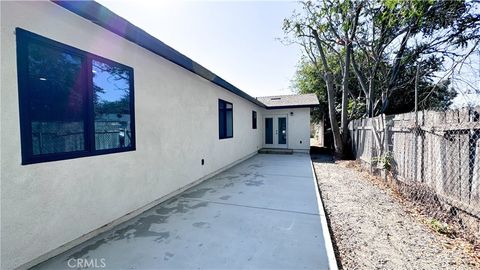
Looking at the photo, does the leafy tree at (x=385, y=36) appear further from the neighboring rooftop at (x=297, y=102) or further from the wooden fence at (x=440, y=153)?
the wooden fence at (x=440, y=153)

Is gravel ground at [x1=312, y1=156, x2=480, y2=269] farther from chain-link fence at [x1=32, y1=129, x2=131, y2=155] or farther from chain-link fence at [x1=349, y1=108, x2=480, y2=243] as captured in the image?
chain-link fence at [x1=32, y1=129, x2=131, y2=155]

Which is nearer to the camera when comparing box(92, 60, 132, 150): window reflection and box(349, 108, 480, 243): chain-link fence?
box(349, 108, 480, 243): chain-link fence

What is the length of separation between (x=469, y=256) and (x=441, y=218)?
94 centimetres

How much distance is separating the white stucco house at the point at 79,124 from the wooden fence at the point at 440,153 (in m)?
4.72

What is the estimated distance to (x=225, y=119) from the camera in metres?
7.77

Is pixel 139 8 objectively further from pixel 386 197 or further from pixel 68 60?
pixel 386 197

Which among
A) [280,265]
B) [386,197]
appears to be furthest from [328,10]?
[280,265]

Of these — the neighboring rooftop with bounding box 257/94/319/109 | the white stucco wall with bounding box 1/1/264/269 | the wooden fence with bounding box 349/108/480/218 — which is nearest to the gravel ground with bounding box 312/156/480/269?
the wooden fence with bounding box 349/108/480/218

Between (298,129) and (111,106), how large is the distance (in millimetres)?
10727

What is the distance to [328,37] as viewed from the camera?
35.7 feet

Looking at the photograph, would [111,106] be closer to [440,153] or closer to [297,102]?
[440,153]

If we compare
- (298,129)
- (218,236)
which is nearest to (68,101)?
(218,236)

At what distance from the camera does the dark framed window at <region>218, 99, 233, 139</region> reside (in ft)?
24.0

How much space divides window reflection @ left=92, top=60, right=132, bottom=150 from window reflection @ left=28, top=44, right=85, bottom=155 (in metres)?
0.24
